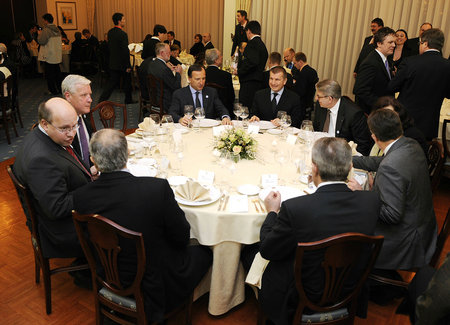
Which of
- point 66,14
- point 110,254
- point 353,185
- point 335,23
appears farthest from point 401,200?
point 66,14

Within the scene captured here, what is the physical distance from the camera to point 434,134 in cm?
452

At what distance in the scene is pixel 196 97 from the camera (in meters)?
4.48

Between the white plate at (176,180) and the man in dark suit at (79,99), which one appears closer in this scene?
the white plate at (176,180)

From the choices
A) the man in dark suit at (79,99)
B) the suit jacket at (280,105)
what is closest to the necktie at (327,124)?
the suit jacket at (280,105)

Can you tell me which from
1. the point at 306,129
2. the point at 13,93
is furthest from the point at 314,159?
the point at 13,93

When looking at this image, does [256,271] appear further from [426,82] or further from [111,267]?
[426,82]

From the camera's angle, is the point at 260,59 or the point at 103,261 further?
the point at 260,59

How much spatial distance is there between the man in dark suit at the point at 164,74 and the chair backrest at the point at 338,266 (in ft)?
14.8

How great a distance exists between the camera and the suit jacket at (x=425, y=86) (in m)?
4.30

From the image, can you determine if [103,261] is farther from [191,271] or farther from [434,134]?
[434,134]

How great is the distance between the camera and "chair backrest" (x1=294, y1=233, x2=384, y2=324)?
163cm

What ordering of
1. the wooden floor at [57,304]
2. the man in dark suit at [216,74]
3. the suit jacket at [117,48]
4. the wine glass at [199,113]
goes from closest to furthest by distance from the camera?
the wooden floor at [57,304] < the wine glass at [199,113] < the man in dark suit at [216,74] < the suit jacket at [117,48]

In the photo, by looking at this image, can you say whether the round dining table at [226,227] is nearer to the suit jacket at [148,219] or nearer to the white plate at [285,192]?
the white plate at [285,192]

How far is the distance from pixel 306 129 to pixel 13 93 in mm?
4873
